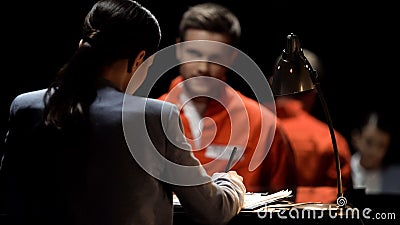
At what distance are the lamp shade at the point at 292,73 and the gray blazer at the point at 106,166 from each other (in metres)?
0.60

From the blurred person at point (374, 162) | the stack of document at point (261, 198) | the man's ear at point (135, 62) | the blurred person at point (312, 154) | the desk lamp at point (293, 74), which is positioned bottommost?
the blurred person at point (374, 162)

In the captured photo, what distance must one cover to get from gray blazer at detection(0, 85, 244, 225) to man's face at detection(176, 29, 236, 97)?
4.57 feet

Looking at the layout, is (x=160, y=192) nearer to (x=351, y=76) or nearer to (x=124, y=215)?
(x=124, y=215)

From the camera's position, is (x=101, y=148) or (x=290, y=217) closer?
(x=101, y=148)

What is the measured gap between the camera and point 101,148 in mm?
1851

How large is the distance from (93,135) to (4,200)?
1.06ft

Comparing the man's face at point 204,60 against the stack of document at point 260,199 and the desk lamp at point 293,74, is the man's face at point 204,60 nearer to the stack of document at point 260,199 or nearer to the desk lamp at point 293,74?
the desk lamp at point 293,74

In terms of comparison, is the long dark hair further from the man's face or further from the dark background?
the dark background

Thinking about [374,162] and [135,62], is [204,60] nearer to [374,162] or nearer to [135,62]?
[135,62]

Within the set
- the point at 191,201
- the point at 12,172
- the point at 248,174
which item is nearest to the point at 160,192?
the point at 191,201

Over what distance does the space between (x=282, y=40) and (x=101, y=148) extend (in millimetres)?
3473

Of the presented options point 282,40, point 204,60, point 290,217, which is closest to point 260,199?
point 290,217

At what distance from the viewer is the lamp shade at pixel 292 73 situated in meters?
2.38

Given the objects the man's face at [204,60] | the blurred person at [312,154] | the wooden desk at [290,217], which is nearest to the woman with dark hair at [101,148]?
the wooden desk at [290,217]
